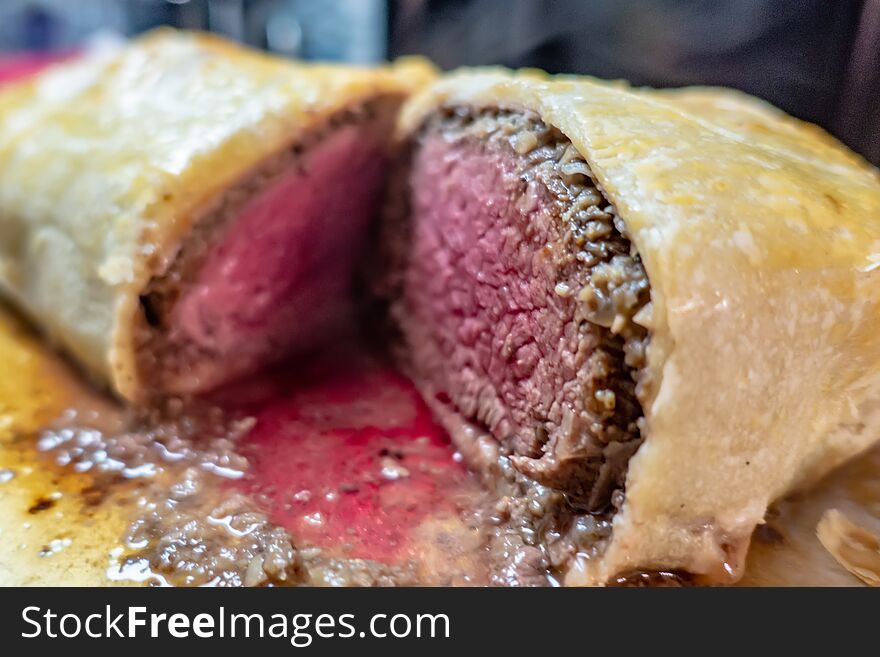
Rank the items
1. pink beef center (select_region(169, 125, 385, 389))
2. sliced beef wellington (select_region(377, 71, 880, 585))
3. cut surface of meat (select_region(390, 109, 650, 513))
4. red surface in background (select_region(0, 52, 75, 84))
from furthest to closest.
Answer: red surface in background (select_region(0, 52, 75, 84)), pink beef center (select_region(169, 125, 385, 389)), cut surface of meat (select_region(390, 109, 650, 513)), sliced beef wellington (select_region(377, 71, 880, 585))

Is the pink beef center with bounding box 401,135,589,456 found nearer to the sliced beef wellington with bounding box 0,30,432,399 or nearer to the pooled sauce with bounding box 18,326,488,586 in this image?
the pooled sauce with bounding box 18,326,488,586

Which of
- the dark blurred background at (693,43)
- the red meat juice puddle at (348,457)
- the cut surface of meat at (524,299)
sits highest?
the dark blurred background at (693,43)

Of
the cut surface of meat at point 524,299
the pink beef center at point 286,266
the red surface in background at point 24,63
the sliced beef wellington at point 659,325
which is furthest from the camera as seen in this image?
the red surface in background at point 24,63

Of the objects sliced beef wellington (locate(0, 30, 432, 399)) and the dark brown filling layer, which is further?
sliced beef wellington (locate(0, 30, 432, 399))

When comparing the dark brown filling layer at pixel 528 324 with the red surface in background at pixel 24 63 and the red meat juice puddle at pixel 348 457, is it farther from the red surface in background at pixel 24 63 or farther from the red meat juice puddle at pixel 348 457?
the red surface in background at pixel 24 63

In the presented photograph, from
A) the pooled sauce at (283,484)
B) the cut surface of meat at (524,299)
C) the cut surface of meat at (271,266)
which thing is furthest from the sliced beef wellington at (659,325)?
the cut surface of meat at (271,266)

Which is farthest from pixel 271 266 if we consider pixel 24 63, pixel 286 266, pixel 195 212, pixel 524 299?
pixel 24 63

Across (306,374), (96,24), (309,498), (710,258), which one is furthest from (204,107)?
(96,24)

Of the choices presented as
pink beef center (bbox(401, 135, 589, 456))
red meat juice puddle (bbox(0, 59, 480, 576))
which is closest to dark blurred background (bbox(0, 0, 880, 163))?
pink beef center (bbox(401, 135, 589, 456))

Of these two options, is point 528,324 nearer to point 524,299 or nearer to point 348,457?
point 524,299

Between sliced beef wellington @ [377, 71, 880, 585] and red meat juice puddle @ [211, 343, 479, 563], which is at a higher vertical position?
sliced beef wellington @ [377, 71, 880, 585]
